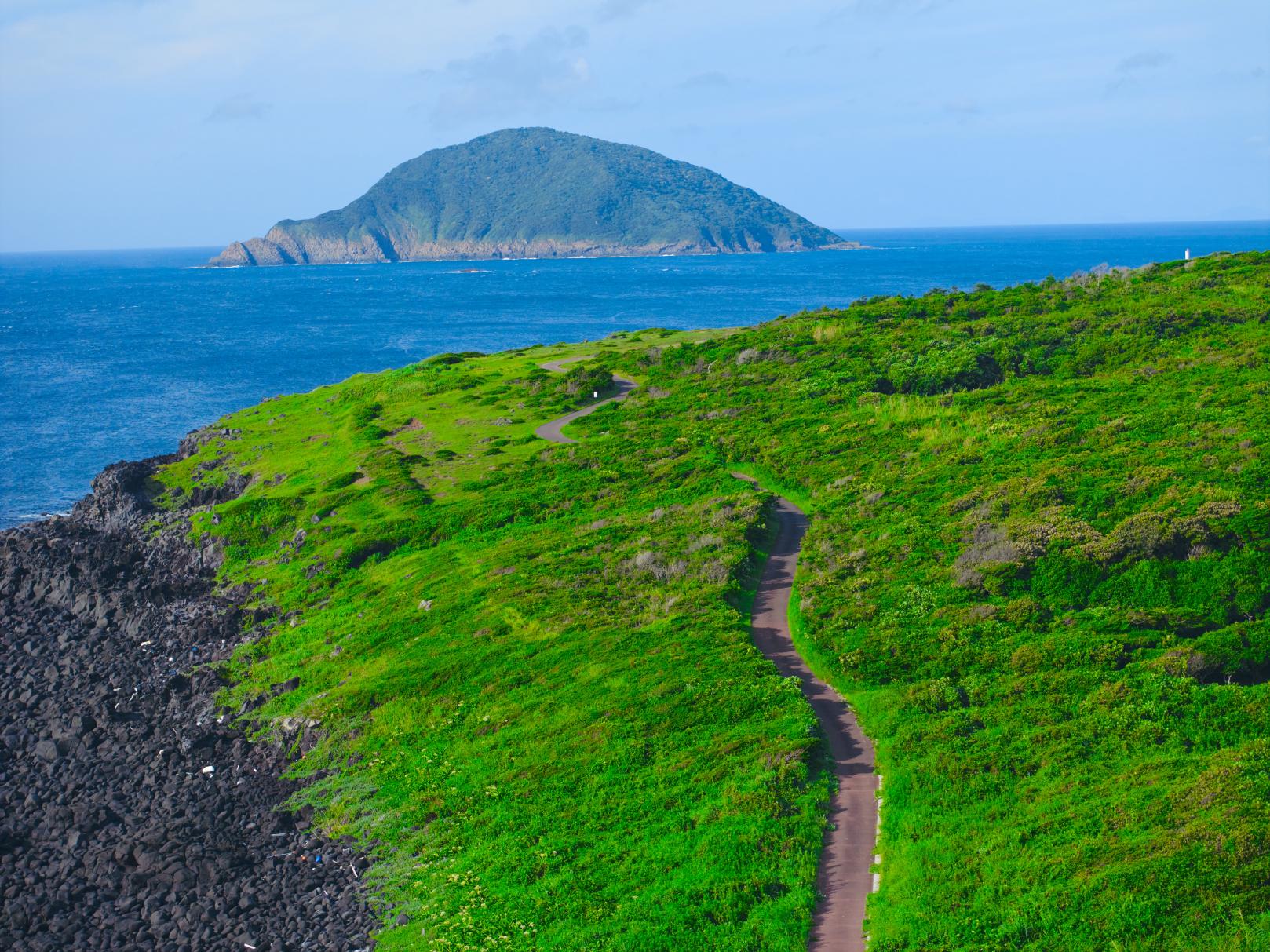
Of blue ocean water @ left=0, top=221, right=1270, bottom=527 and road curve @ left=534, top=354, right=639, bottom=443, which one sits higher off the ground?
road curve @ left=534, top=354, right=639, bottom=443

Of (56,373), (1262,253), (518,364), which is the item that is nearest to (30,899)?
(518,364)

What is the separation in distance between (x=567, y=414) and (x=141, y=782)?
3659 centimetres

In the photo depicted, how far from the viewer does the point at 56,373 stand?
124 metres

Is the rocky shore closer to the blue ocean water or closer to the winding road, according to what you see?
the winding road

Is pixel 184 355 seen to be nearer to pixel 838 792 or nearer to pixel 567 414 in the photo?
pixel 567 414

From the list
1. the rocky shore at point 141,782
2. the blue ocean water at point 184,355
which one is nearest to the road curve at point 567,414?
the rocky shore at point 141,782

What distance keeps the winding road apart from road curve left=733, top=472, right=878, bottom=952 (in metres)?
0.02

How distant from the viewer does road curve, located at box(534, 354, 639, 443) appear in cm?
6056

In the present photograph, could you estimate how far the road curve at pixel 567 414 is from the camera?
60562 mm

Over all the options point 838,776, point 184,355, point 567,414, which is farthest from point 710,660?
point 184,355

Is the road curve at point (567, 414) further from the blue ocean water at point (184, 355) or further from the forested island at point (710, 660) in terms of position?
the blue ocean water at point (184, 355)

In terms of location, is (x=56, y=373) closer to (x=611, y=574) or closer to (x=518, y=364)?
(x=518, y=364)

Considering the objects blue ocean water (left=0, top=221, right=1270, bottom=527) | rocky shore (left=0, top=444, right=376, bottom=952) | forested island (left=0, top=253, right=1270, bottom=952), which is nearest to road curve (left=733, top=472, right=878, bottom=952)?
forested island (left=0, top=253, right=1270, bottom=952)

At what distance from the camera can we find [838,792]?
25.9 metres
